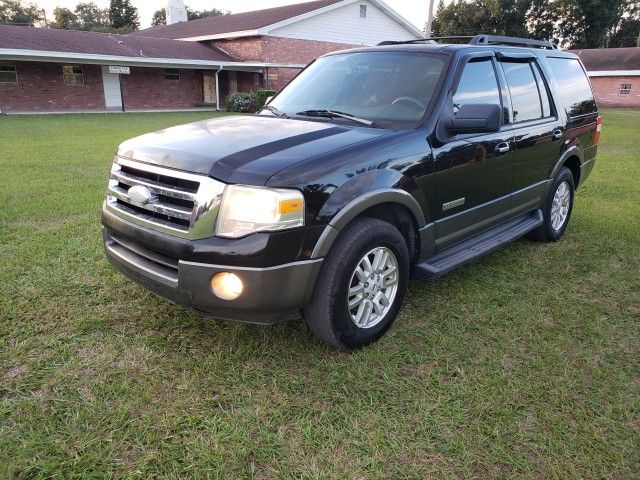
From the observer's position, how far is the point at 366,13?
95.0ft

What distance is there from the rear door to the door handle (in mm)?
208

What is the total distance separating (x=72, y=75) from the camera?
958 inches

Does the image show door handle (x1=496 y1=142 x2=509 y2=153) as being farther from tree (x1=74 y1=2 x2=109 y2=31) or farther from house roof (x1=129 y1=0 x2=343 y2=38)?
tree (x1=74 y1=2 x2=109 y2=31)

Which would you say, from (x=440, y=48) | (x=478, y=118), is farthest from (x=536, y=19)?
(x=478, y=118)

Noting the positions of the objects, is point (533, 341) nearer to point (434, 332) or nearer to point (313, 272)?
point (434, 332)

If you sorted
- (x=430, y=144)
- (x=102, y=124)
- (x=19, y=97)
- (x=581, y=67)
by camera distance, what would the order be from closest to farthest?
1. (x=430, y=144)
2. (x=581, y=67)
3. (x=102, y=124)
4. (x=19, y=97)

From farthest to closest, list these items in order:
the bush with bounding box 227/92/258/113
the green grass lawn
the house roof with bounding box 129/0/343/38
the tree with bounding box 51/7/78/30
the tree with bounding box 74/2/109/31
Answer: the tree with bounding box 74/2/109/31 < the tree with bounding box 51/7/78/30 < the house roof with bounding box 129/0/343/38 < the bush with bounding box 227/92/258/113 < the green grass lawn

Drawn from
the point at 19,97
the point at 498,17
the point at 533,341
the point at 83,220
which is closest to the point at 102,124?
the point at 19,97

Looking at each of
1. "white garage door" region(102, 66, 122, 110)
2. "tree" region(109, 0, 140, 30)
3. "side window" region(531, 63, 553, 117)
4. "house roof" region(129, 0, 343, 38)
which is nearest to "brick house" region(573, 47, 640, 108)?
"house roof" region(129, 0, 343, 38)

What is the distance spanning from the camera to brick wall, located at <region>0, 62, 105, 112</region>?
73.9ft

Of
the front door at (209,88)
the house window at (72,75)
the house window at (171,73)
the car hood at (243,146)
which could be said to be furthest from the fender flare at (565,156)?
the front door at (209,88)

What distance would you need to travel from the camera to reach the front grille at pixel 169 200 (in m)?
2.67

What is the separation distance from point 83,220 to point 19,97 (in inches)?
834

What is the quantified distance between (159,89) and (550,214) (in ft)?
85.0
